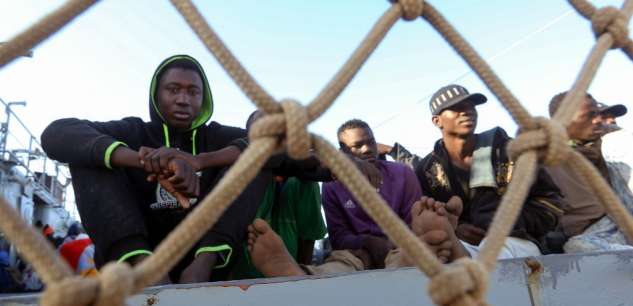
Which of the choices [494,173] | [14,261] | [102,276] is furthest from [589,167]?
[14,261]

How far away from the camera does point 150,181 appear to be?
106cm

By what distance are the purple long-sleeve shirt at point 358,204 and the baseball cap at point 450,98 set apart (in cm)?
26

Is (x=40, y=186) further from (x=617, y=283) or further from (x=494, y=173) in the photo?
(x=617, y=283)

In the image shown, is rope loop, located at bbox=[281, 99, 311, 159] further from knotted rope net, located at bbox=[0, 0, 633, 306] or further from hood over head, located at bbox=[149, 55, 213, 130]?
hood over head, located at bbox=[149, 55, 213, 130]

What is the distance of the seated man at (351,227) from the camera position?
3.55 feet

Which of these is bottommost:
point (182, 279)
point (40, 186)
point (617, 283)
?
point (617, 283)

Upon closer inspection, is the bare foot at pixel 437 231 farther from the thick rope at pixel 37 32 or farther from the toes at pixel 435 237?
the thick rope at pixel 37 32

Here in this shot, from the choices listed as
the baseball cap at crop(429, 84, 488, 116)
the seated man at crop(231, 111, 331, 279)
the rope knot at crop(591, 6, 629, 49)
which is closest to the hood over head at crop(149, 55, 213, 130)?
the seated man at crop(231, 111, 331, 279)

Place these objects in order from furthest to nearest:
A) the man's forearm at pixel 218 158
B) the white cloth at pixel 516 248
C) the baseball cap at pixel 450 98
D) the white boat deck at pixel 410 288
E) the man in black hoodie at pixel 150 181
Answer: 1. the baseball cap at pixel 450 98
2. the white cloth at pixel 516 248
3. the man's forearm at pixel 218 158
4. the man in black hoodie at pixel 150 181
5. the white boat deck at pixel 410 288

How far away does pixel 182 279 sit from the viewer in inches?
38.8

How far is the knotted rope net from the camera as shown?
14.4 inches

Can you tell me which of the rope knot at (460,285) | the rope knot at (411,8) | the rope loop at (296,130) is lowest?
the rope knot at (460,285)

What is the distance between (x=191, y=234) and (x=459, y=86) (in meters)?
1.61

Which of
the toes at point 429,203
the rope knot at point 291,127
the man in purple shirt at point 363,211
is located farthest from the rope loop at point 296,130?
the man in purple shirt at point 363,211
